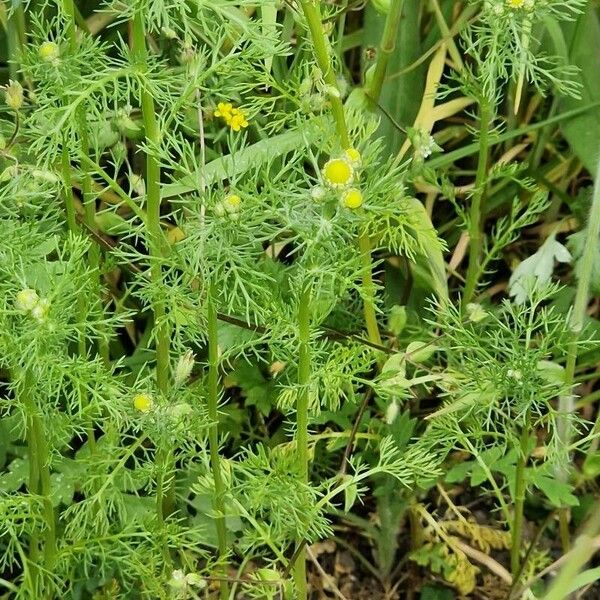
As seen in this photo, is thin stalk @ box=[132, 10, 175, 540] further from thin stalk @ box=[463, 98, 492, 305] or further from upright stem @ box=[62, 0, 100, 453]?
thin stalk @ box=[463, 98, 492, 305]

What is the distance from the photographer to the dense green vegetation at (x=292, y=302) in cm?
95

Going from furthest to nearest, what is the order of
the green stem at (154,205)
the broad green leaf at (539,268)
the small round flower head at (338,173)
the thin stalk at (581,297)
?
1. the broad green leaf at (539,268)
2. the thin stalk at (581,297)
3. the green stem at (154,205)
4. the small round flower head at (338,173)

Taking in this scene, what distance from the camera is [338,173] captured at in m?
0.82

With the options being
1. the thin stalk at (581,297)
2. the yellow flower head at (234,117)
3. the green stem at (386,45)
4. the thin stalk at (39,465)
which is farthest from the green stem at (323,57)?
the thin stalk at (39,465)

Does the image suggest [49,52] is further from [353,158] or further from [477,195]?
[477,195]

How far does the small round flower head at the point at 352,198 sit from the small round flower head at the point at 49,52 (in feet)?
1.15

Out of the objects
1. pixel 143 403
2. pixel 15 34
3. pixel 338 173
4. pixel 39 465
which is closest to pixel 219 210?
pixel 338 173

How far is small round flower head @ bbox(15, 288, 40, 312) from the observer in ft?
2.92

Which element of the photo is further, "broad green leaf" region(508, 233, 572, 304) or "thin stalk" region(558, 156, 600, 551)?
"broad green leaf" region(508, 233, 572, 304)

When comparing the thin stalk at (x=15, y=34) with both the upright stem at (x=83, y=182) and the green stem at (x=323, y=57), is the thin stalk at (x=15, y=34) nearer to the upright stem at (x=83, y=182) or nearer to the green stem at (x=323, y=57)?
the upright stem at (x=83, y=182)

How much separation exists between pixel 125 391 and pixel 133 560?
200 mm

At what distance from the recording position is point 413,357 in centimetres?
116

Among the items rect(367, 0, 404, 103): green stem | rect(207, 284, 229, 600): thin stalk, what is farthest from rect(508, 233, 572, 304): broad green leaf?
rect(207, 284, 229, 600): thin stalk

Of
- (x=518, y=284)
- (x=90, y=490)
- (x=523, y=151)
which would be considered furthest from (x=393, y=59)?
(x=90, y=490)
